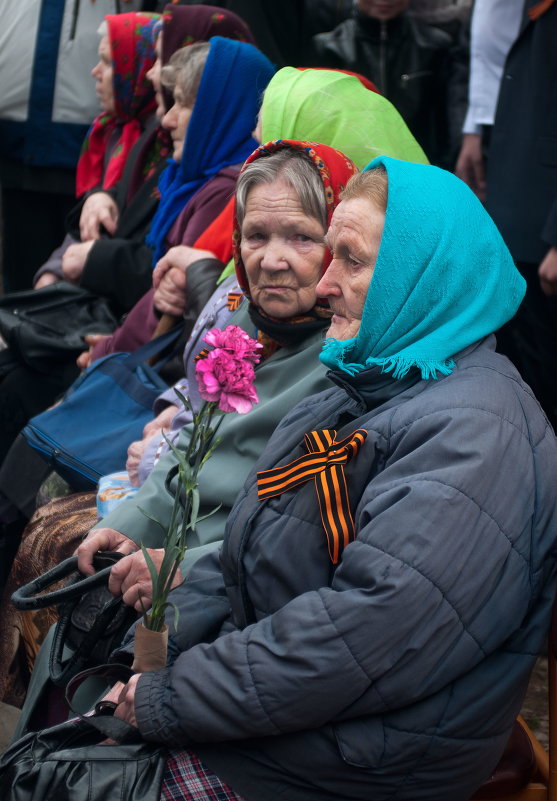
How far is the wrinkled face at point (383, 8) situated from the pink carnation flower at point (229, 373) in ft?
10.2

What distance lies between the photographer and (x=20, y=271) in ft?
20.6

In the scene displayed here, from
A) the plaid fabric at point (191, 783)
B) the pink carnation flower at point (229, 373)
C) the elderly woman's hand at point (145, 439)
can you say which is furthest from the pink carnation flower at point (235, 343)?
the elderly woman's hand at point (145, 439)

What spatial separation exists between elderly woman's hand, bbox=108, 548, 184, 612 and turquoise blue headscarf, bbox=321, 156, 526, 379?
Result: 0.69 metres

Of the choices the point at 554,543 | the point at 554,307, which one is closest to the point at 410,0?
the point at 554,307

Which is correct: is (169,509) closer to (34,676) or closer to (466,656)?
(34,676)

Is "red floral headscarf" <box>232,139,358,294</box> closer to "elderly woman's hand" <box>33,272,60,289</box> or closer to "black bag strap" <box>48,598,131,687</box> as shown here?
"black bag strap" <box>48,598,131,687</box>

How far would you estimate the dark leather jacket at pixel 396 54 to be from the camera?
15.1 ft

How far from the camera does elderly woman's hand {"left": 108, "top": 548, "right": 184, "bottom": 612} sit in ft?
7.66

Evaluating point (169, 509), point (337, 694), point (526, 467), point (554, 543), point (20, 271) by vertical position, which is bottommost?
point (20, 271)

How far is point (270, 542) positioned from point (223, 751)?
1.25 feet

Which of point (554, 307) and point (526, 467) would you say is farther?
point (554, 307)

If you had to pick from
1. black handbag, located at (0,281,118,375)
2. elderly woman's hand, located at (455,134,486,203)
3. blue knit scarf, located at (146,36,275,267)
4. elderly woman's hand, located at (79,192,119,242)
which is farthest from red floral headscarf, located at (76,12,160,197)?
elderly woman's hand, located at (455,134,486,203)

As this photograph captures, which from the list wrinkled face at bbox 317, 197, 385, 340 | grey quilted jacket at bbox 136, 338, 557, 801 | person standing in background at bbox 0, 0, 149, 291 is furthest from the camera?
person standing in background at bbox 0, 0, 149, 291

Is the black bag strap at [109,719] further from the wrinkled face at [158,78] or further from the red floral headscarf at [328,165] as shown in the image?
the wrinkled face at [158,78]
